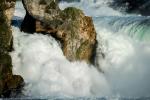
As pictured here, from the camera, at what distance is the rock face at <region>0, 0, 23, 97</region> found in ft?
78.6

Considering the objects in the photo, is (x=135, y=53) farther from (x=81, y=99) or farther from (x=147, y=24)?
(x=81, y=99)

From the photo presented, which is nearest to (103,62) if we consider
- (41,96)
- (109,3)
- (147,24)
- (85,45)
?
(85,45)

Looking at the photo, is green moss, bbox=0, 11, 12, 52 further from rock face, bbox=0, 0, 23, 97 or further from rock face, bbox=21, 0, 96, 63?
rock face, bbox=21, 0, 96, 63

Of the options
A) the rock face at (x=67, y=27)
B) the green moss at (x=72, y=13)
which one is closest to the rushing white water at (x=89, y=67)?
the rock face at (x=67, y=27)

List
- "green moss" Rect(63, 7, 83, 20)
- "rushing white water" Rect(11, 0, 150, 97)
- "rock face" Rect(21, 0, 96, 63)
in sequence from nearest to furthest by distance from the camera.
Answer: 1. "rushing white water" Rect(11, 0, 150, 97)
2. "rock face" Rect(21, 0, 96, 63)
3. "green moss" Rect(63, 7, 83, 20)

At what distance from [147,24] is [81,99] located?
29.5ft

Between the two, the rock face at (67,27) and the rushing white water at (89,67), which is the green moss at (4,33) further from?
the rock face at (67,27)

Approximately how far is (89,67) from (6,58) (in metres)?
4.79

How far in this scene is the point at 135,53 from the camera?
28.4m

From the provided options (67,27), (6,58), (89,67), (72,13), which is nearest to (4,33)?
(6,58)

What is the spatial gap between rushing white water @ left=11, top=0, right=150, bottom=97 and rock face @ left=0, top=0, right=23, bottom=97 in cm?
54

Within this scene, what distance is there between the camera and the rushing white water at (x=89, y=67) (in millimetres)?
25391

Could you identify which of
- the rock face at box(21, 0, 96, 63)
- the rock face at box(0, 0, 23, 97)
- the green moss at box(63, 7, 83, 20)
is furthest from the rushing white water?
the green moss at box(63, 7, 83, 20)

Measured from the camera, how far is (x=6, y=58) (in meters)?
24.6
